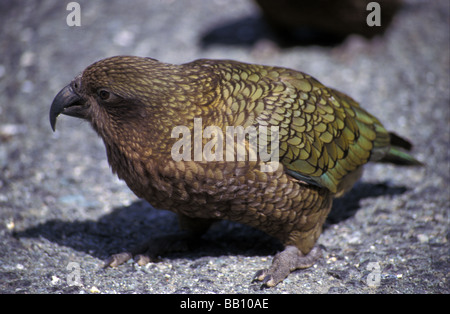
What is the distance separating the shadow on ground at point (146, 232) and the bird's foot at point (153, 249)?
8 cm

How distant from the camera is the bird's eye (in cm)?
347

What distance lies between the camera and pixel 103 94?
11.5 feet

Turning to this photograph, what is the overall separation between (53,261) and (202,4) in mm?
6391

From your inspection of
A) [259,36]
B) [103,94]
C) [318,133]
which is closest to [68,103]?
[103,94]

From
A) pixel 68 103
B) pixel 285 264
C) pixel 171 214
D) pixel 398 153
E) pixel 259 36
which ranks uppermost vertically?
pixel 259 36

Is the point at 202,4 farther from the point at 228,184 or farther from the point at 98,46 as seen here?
the point at 228,184

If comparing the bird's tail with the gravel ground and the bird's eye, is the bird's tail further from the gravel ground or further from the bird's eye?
the bird's eye

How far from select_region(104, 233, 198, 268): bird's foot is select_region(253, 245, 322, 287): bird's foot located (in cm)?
78

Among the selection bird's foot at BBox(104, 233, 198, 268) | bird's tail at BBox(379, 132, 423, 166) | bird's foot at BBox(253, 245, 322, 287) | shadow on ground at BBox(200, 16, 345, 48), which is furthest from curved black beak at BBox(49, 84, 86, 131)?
shadow on ground at BBox(200, 16, 345, 48)

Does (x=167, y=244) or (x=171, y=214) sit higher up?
(x=171, y=214)

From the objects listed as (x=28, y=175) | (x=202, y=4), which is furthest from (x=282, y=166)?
(x=202, y=4)

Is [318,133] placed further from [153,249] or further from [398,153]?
[153,249]

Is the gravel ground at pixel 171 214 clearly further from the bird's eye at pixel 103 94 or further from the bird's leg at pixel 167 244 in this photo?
the bird's eye at pixel 103 94

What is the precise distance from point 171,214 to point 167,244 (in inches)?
31.7
